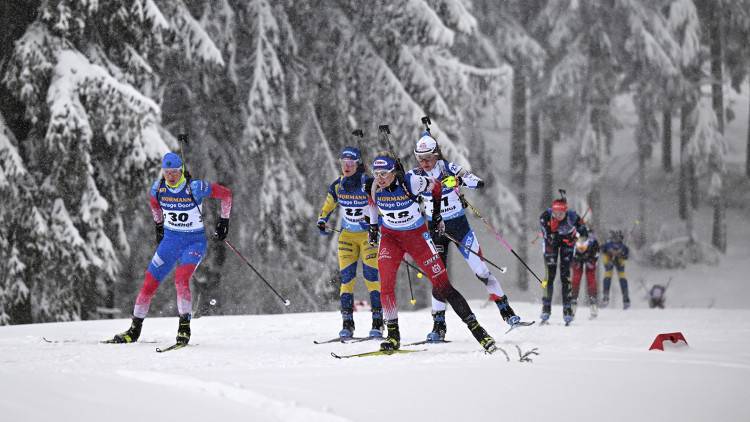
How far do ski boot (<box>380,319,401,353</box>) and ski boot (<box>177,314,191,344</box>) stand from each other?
2.28 m

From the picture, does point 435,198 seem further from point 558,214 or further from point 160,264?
point 558,214

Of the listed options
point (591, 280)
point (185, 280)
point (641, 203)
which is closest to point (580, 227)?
point (591, 280)

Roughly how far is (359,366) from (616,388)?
2.28 m

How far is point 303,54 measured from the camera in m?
21.4

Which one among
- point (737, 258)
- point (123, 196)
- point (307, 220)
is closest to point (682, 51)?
point (737, 258)

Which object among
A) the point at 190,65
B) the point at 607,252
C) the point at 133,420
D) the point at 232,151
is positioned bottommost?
the point at 133,420

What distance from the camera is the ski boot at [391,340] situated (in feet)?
30.5

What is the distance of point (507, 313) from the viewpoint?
10.2m

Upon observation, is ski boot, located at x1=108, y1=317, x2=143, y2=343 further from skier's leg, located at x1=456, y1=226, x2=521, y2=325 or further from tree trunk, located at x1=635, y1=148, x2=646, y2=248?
tree trunk, located at x1=635, y1=148, x2=646, y2=248

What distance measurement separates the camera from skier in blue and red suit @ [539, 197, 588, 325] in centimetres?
1383

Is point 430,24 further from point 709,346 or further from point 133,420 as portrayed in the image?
point 133,420

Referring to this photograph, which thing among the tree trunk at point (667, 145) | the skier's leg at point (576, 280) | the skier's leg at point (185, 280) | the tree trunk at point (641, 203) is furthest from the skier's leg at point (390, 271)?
the tree trunk at point (667, 145)

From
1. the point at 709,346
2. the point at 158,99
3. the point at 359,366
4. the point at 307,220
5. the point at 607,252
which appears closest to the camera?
the point at 359,366

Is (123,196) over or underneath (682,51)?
underneath
